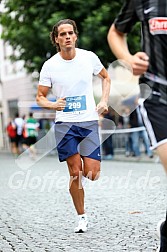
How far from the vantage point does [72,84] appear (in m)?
5.57

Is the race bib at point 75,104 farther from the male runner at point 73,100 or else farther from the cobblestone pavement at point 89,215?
the cobblestone pavement at point 89,215

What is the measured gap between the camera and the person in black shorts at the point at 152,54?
11.4 feet

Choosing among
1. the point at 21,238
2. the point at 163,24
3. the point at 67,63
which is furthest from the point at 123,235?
the point at 163,24

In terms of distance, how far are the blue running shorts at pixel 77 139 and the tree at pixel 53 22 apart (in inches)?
604

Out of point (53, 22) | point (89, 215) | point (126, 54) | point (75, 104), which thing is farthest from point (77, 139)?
point (53, 22)

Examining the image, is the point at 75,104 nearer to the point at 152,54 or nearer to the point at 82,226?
the point at 82,226

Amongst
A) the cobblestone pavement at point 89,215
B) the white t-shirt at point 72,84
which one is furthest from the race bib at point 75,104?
the cobblestone pavement at point 89,215

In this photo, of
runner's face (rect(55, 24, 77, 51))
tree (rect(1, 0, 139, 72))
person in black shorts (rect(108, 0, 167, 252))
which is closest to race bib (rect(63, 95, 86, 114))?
runner's face (rect(55, 24, 77, 51))

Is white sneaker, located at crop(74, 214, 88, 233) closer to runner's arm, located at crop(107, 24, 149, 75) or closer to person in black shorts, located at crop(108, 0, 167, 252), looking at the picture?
person in black shorts, located at crop(108, 0, 167, 252)

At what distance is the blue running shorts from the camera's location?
5.59 meters

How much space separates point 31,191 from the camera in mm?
9547

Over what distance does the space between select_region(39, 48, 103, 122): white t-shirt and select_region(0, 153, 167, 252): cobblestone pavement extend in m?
1.08

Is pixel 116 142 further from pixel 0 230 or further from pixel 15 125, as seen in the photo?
pixel 0 230

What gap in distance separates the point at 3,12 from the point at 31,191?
15.4 metres
